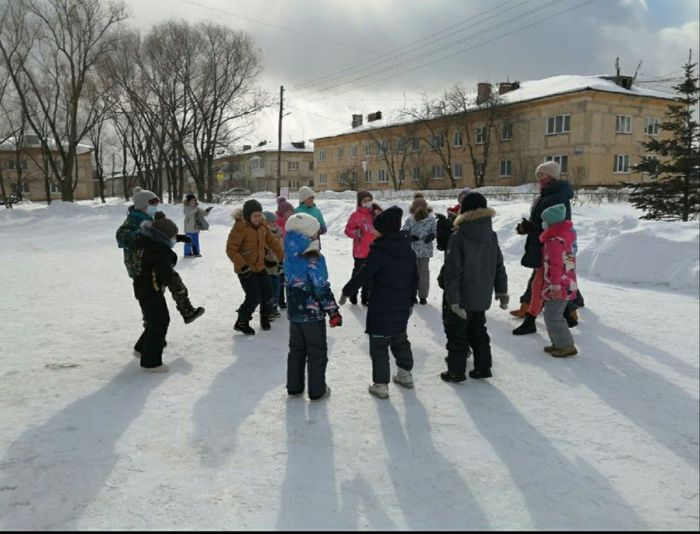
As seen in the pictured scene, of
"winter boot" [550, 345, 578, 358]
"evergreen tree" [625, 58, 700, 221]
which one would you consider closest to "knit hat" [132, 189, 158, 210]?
"winter boot" [550, 345, 578, 358]

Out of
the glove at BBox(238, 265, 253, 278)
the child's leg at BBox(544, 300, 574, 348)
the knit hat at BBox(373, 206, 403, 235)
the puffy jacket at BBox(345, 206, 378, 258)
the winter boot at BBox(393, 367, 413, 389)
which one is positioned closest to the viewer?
the knit hat at BBox(373, 206, 403, 235)

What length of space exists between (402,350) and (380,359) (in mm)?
254

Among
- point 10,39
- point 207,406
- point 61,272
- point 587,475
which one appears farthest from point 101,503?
point 10,39

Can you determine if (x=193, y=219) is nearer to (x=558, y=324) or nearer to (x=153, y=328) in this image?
(x=153, y=328)

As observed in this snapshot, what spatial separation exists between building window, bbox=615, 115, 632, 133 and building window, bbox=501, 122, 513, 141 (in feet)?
22.9

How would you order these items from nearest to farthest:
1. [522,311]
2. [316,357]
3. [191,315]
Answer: [316,357], [191,315], [522,311]

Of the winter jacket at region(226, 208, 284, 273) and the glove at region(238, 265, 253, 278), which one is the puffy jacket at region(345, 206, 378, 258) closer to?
the winter jacket at region(226, 208, 284, 273)

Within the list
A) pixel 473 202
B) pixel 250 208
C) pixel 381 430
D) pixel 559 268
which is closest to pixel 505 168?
pixel 250 208

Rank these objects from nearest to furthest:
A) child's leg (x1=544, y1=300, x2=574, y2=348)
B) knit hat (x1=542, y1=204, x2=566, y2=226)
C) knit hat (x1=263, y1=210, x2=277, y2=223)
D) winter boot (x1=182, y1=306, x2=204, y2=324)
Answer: knit hat (x1=542, y1=204, x2=566, y2=226) → child's leg (x1=544, y1=300, x2=574, y2=348) → winter boot (x1=182, y1=306, x2=204, y2=324) → knit hat (x1=263, y1=210, x2=277, y2=223)

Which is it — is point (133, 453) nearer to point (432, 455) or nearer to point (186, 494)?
point (186, 494)

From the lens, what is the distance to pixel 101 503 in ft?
9.51

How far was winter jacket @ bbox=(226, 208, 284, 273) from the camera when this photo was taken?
6.20 metres

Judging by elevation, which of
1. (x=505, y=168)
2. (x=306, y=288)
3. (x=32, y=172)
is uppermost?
(x=32, y=172)

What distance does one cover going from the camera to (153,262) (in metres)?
4.87
